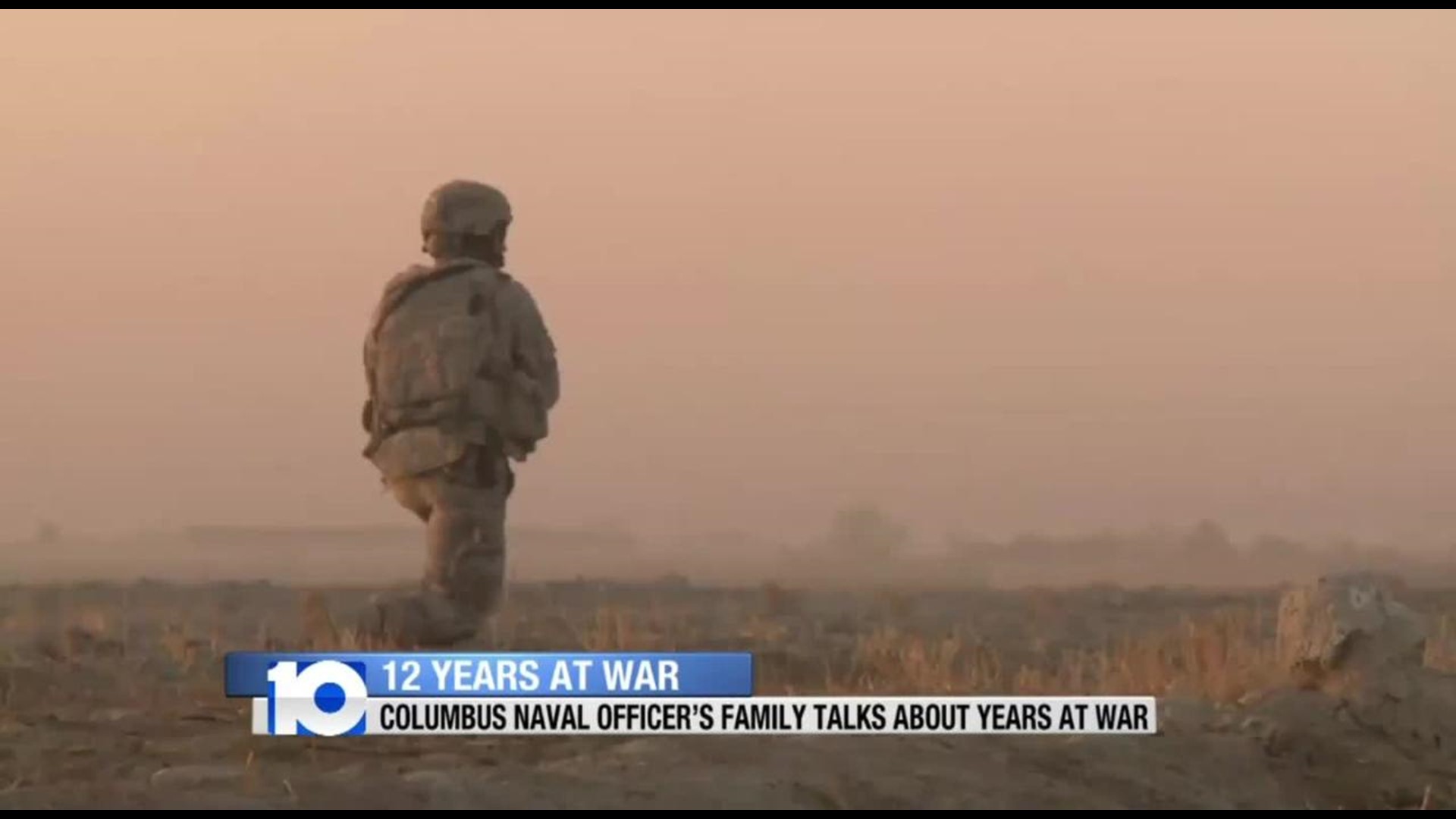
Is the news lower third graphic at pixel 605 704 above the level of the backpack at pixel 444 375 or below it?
below

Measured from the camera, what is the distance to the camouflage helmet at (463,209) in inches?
546

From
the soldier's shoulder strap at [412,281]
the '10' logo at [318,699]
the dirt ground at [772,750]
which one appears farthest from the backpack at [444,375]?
the '10' logo at [318,699]

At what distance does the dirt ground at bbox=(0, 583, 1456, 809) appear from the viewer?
26.9 feet

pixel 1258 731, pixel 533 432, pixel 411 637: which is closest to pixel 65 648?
pixel 411 637

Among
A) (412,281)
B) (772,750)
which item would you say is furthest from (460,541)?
(772,750)

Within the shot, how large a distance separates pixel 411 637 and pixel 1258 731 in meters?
5.86

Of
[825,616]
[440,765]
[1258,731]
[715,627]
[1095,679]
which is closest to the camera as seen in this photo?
[440,765]

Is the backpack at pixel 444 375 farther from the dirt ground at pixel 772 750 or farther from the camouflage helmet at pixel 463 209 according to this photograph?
the dirt ground at pixel 772 750

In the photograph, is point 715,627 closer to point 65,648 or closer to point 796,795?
point 65,648

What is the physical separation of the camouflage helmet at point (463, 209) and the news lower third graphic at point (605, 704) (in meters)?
3.98

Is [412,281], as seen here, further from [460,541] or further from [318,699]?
[318,699]

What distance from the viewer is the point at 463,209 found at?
13.9 metres

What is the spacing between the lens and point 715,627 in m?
17.5

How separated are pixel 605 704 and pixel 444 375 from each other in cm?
419
